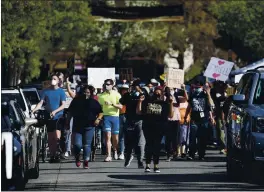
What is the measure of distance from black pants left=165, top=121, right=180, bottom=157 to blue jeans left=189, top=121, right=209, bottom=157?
13.2 inches

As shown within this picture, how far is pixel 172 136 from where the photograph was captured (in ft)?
90.5

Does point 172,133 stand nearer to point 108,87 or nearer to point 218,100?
point 108,87

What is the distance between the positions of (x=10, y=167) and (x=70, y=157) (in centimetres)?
1309

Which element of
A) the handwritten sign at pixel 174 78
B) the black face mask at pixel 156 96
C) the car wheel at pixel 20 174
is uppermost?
the handwritten sign at pixel 174 78

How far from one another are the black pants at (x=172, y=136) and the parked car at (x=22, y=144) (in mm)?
7074

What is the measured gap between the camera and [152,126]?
22812 mm

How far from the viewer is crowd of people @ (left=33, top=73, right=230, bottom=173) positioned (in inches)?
909

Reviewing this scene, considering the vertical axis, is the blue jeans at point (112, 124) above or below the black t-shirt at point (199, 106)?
below

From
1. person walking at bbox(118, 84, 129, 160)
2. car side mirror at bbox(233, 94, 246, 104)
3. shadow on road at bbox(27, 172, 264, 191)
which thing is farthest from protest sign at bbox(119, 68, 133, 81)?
car side mirror at bbox(233, 94, 246, 104)

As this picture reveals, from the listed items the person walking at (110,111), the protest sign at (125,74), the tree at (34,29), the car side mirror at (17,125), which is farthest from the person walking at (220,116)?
the tree at (34,29)

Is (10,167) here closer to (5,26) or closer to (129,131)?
(129,131)

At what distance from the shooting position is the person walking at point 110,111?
89.8ft

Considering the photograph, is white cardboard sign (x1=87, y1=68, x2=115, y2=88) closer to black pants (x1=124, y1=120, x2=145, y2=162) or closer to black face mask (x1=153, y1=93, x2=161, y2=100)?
black pants (x1=124, y1=120, x2=145, y2=162)

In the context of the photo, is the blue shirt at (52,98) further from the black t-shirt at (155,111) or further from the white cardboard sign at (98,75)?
the white cardboard sign at (98,75)
